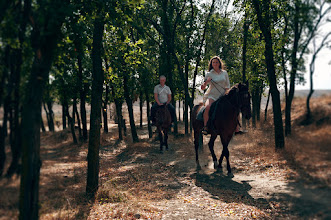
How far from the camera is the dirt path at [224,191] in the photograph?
5.75 metres

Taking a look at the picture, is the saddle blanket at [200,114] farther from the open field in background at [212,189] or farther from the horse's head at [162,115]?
the horse's head at [162,115]

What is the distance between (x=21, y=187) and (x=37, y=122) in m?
1.05

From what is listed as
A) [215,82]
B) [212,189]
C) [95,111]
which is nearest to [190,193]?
[212,189]

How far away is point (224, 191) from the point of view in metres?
7.59

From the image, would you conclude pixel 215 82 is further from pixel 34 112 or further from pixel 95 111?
pixel 34 112

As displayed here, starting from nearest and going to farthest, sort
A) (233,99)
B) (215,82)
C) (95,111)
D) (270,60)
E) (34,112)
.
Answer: (34,112)
(95,111)
(233,99)
(215,82)
(270,60)

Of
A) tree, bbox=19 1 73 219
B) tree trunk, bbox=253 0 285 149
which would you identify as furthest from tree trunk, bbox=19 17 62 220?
tree trunk, bbox=253 0 285 149

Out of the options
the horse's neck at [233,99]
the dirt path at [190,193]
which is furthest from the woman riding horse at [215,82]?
the dirt path at [190,193]

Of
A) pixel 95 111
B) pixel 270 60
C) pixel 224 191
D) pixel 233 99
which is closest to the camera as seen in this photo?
pixel 95 111

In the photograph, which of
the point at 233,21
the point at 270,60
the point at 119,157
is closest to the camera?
the point at 270,60

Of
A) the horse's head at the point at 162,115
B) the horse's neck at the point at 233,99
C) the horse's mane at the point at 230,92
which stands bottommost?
the horse's head at the point at 162,115

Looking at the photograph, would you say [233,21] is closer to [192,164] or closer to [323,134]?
[192,164]

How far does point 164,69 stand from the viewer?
21.1 m

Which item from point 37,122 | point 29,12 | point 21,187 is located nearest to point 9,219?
point 21,187
